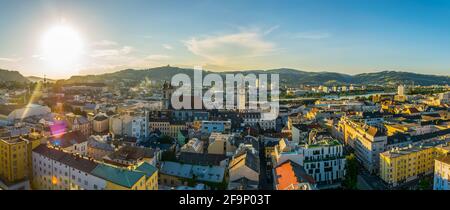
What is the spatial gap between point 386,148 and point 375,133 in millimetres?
359

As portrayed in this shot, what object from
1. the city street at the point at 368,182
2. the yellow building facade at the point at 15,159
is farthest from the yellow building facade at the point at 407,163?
the yellow building facade at the point at 15,159

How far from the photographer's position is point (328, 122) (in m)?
9.81

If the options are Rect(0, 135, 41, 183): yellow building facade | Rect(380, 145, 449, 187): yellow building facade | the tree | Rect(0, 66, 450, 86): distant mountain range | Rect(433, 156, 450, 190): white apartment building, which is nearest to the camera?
Rect(0, 135, 41, 183): yellow building facade

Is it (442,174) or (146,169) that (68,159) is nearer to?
(146,169)

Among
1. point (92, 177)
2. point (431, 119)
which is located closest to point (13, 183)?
point (92, 177)

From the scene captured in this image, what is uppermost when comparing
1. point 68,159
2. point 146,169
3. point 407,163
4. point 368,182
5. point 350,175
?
point 68,159

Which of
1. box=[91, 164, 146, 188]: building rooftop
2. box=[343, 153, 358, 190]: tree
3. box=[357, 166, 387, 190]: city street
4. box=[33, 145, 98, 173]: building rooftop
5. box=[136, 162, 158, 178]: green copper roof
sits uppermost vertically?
box=[33, 145, 98, 173]: building rooftop

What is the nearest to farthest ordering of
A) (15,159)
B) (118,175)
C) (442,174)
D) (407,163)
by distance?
1. (118,175)
2. (15,159)
3. (442,174)
4. (407,163)

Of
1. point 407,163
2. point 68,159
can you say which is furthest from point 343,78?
point 68,159

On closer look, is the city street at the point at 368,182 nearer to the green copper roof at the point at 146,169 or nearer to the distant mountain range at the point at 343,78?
the green copper roof at the point at 146,169

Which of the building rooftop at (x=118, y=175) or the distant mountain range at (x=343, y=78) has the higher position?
the distant mountain range at (x=343, y=78)

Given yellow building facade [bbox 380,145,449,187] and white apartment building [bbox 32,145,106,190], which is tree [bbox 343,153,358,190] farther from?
white apartment building [bbox 32,145,106,190]

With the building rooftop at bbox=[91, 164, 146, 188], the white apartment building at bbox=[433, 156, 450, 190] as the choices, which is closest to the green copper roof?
the building rooftop at bbox=[91, 164, 146, 188]

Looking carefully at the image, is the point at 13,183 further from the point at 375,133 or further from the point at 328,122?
the point at 328,122
